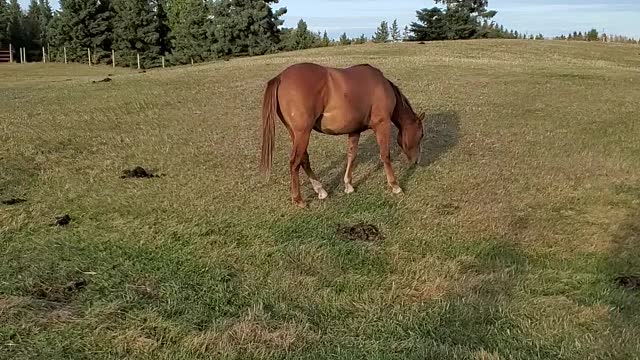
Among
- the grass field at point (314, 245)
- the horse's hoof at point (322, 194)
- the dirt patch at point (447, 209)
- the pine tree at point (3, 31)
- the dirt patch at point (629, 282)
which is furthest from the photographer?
the pine tree at point (3, 31)

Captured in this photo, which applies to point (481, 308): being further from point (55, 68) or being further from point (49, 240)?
point (55, 68)

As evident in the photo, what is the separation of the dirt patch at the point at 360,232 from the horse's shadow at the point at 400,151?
1372 millimetres

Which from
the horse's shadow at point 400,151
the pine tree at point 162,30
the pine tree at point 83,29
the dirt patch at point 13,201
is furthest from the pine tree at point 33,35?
the dirt patch at point 13,201

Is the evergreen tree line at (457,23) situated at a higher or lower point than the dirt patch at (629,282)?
higher

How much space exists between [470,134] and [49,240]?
673cm

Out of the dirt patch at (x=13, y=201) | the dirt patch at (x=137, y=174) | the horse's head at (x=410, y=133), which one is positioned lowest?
the dirt patch at (x=13, y=201)

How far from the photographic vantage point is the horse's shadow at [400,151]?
24.6 feet

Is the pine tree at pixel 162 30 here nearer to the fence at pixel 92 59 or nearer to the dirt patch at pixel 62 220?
the fence at pixel 92 59

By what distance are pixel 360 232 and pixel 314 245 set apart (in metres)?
0.53

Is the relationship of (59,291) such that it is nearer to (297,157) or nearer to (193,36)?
(297,157)

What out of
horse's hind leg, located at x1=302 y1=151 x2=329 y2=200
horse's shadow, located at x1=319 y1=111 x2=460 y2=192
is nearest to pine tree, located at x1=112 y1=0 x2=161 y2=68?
horse's shadow, located at x1=319 y1=111 x2=460 y2=192

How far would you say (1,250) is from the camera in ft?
16.3

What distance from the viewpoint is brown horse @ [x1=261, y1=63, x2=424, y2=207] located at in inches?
244

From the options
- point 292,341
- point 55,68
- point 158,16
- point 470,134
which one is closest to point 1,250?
point 292,341
